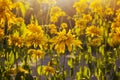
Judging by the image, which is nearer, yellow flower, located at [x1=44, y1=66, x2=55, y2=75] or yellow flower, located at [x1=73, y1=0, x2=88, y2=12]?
yellow flower, located at [x1=44, y1=66, x2=55, y2=75]

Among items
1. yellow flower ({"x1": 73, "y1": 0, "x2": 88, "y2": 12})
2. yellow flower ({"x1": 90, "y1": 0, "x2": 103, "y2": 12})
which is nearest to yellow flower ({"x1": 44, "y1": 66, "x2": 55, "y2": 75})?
yellow flower ({"x1": 90, "y1": 0, "x2": 103, "y2": 12})

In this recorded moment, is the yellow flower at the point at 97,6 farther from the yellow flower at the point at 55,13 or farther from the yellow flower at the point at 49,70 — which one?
the yellow flower at the point at 49,70

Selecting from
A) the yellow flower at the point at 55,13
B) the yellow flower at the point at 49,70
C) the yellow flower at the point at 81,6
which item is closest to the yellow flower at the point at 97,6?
the yellow flower at the point at 81,6

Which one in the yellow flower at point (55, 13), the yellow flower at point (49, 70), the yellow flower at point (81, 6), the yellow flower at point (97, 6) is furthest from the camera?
the yellow flower at point (55, 13)

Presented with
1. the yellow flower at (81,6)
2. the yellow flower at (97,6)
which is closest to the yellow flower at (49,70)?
the yellow flower at (97,6)

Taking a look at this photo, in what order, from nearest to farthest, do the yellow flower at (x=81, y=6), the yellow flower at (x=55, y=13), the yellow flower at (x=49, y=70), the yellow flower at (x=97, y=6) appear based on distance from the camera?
the yellow flower at (x=49, y=70)
the yellow flower at (x=97, y=6)
the yellow flower at (x=81, y=6)
the yellow flower at (x=55, y=13)

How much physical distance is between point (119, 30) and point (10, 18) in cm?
99

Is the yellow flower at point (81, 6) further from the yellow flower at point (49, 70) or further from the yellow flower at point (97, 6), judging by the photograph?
the yellow flower at point (49, 70)

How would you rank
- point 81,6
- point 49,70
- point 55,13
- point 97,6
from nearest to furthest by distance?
point 49,70 → point 97,6 → point 81,6 → point 55,13

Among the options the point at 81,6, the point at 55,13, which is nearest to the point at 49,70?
the point at 81,6

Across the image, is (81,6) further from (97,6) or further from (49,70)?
(49,70)

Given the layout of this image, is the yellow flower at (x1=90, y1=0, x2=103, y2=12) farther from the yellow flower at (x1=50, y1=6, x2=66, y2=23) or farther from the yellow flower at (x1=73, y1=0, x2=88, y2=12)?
the yellow flower at (x1=50, y1=6, x2=66, y2=23)

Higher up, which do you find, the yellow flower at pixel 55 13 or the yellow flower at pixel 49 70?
the yellow flower at pixel 55 13

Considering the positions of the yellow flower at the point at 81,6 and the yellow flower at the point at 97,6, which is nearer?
the yellow flower at the point at 97,6
